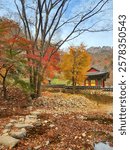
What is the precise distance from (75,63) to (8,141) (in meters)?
11.4

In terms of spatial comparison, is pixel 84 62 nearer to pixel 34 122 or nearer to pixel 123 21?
pixel 34 122

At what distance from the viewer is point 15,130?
14.3 feet

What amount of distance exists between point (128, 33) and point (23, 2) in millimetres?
6796

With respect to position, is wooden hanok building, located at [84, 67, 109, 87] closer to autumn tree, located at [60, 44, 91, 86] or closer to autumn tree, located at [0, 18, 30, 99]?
autumn tree, located at [60, 44, 91, 86]

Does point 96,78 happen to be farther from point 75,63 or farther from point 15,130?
point 15,130

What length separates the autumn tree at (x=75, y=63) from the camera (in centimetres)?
1501

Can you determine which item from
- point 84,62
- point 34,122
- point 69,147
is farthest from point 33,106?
point 84,62

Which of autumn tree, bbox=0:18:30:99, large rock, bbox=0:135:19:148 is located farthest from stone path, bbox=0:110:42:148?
autumn tree, bbox=0:18:30:99

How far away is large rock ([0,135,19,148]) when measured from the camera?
3.74m

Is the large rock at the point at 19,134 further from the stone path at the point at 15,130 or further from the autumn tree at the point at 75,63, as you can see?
the autumn tree at the point at 75,63

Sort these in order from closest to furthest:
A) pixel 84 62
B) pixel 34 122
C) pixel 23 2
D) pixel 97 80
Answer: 1. pixel 34 122
2. pixel 23 2
3. pixel 84 62
4. pixel 97 80

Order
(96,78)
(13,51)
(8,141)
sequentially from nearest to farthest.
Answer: (8,141) → (13,51) → (96,78)

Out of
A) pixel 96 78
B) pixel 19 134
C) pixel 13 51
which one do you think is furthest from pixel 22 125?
pixel 96 78

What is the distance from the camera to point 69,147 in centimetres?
384
